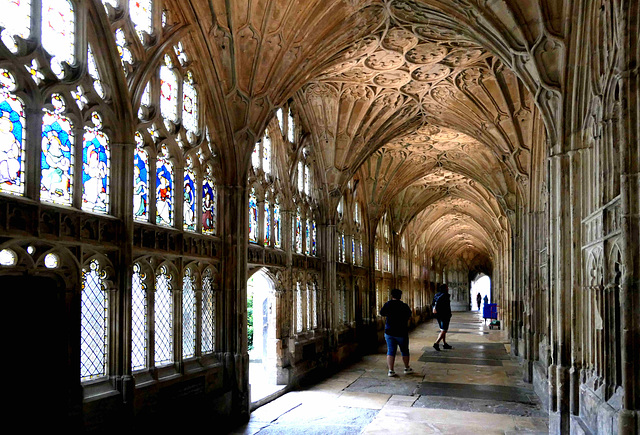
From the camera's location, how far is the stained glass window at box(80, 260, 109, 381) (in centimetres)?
573

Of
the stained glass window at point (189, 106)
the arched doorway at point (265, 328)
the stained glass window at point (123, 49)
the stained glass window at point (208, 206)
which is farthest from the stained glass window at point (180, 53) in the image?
the arched doorway at point (265, 328)

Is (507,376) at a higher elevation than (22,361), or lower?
lower

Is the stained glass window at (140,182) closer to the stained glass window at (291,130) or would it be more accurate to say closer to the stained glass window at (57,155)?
the stained glass window at (57,155)

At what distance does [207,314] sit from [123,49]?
3964 millimetres

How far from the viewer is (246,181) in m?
9.14

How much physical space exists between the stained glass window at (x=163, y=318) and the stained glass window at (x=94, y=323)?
109 centimetres

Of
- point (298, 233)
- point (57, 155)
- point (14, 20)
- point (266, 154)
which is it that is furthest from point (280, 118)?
point (14, 20)

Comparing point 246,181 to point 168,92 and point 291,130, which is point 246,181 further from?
point 291,130

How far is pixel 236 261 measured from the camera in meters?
8.85

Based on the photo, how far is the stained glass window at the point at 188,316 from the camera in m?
7.79

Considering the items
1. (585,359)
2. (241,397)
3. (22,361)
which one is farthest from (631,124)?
(241,397)

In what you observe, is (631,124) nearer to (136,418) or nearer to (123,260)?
(123,260)

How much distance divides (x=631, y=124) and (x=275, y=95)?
19.6 feet

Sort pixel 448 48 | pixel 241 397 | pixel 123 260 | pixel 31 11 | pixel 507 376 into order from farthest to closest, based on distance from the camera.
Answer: pixel 507 376, pixel 448 48, pixel 241 397, pixel 123 260, pixel 31 11
